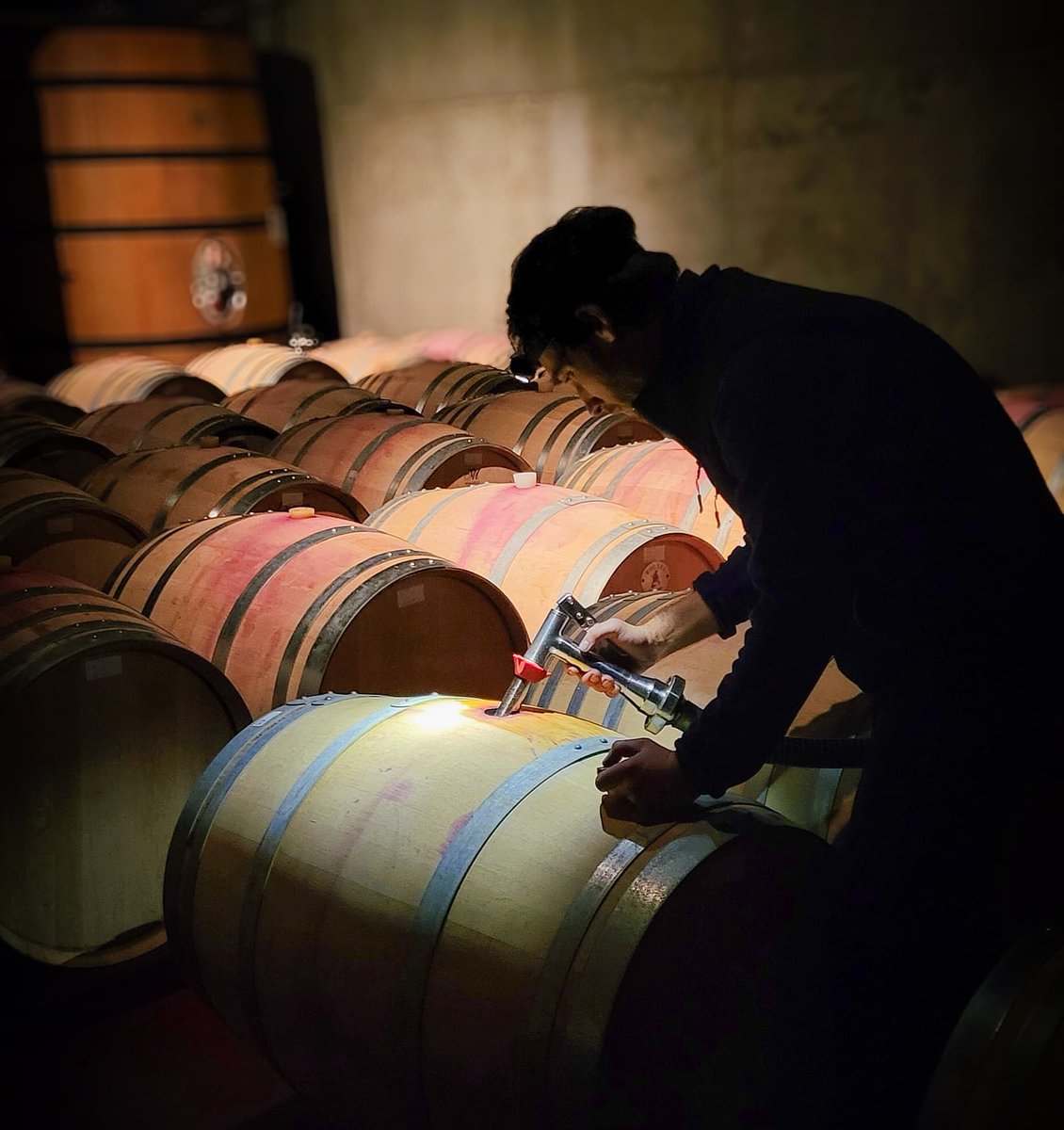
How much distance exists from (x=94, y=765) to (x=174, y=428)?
3.03 metres

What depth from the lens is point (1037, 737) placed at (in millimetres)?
1862

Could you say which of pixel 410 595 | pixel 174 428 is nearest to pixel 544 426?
pixel 174 428

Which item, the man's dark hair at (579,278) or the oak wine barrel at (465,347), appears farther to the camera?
the oak wine barrel at (465,347)

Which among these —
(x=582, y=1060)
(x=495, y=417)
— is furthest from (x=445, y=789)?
(x=495, y=417)

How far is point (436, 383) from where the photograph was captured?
21.9 ft

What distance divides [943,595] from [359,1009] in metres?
1.13

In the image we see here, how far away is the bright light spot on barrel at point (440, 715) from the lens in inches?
91.9

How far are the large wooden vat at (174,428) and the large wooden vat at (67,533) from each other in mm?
1418

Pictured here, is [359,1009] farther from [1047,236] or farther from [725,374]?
[1047,236]

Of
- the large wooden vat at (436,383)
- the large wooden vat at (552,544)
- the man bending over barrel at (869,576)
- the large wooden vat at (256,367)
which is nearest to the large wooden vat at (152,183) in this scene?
the large wooden vat at (256,367)

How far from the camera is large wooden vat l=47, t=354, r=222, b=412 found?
23.7ft

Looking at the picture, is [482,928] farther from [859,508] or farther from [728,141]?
[728,141]

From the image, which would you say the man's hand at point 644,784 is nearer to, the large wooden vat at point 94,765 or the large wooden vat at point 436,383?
the large wooden vat at point 94,765

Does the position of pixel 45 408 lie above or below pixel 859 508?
below
